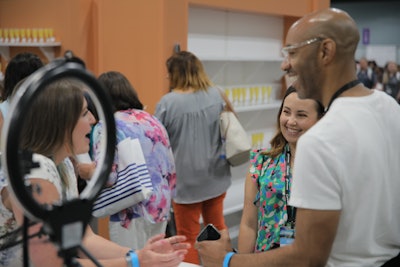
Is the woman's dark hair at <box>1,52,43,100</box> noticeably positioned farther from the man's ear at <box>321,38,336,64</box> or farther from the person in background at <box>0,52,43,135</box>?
the man's ear at <box>321,38,336,64</box>

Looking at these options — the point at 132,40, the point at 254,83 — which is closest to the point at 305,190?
the point at 132,40

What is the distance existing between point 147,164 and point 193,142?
106 centimetres

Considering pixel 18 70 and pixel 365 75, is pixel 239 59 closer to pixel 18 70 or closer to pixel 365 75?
pixel 18 70

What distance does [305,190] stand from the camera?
4.82ft

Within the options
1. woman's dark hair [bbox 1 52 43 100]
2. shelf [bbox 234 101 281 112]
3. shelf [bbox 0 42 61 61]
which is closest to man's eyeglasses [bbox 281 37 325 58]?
woman's dark hair [bbox 1 52 43 100]

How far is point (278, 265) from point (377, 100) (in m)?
0.57

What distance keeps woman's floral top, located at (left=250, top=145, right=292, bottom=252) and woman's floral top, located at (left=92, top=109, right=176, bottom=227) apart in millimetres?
880

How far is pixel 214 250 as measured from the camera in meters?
1.92

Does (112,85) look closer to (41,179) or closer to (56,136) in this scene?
(56,136)

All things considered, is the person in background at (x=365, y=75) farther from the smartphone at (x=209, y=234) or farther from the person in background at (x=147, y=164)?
the smartphone at (x=209, y=234)

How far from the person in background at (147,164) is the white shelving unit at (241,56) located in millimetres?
1951

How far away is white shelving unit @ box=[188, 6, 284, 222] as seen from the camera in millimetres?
5480

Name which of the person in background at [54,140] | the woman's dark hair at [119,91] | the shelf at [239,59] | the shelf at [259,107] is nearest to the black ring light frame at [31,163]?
the person in background at [54,140]

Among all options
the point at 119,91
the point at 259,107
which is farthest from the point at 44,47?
the point at 259,107
